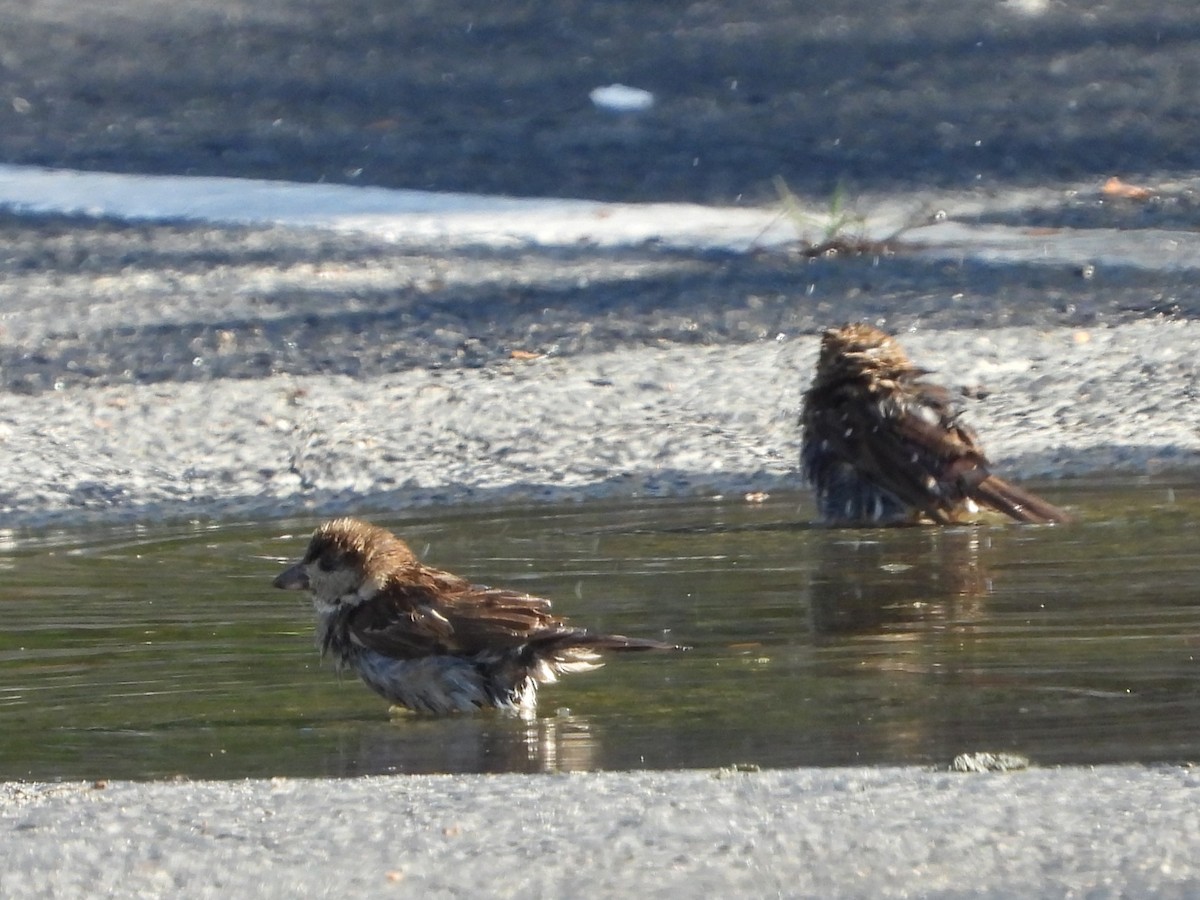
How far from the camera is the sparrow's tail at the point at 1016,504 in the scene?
810 cm

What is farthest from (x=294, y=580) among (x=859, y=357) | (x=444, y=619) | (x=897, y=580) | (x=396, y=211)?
(x=396, y=211)

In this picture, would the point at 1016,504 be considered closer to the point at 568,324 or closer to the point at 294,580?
the point at 294,580

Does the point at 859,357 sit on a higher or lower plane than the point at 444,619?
higher

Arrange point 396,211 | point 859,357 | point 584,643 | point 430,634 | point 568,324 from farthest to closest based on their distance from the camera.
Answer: point 396,211, point 568,324, point 859,357, point 430,634, point 584,643

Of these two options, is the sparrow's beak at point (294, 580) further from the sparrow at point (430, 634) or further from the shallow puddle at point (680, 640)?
the shallow puddle at point (680, 640)

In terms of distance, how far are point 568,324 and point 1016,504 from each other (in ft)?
13.6

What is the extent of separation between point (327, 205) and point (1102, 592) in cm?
905

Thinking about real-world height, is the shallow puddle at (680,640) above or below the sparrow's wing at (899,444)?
below

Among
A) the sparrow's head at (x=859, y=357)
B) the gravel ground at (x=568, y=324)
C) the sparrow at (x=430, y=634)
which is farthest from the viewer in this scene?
the sparrow's head at (x=859, y=357)

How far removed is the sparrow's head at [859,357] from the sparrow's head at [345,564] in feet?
8.33

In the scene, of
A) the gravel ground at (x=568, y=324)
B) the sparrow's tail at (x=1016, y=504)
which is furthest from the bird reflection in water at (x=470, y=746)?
the sparrow's tail at (x=1016, y=504)

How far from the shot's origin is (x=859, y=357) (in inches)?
344

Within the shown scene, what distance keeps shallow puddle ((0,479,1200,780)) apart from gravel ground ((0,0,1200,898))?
45cm

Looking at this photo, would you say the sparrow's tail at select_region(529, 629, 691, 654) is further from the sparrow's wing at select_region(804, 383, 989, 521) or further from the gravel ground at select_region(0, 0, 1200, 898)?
the sparrow's wing at select_region(804, 383, 989, 521)
